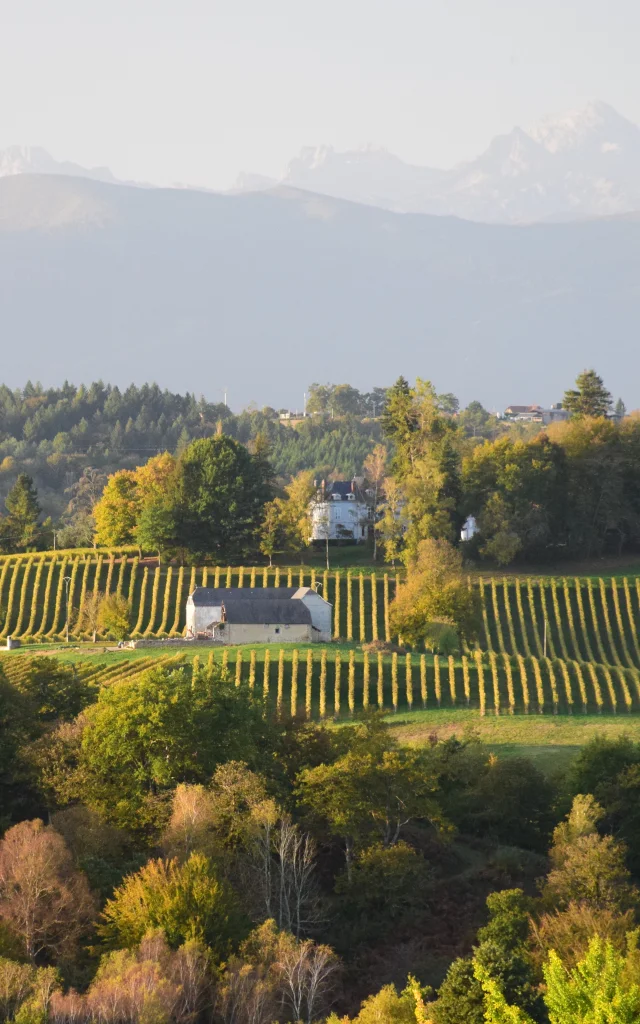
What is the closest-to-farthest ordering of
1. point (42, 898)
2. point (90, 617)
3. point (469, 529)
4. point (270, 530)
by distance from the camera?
point (42, 898) → point (90, 617) → point (270, 530) → point (469, 529)

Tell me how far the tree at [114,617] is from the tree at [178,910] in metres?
43.8

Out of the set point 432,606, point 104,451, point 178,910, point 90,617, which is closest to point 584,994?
point 178,910

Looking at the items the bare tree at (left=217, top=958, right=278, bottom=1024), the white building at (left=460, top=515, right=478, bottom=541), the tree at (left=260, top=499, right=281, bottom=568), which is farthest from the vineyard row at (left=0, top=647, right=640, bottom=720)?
the bare tree at (left=217, top=958, right=278, bottom=1024)

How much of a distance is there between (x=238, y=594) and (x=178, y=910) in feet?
153

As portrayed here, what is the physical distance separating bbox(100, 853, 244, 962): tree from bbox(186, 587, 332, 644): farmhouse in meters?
40.6

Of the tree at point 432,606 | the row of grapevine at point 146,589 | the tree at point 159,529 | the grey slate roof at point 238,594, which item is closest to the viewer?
the tree at point 432,606

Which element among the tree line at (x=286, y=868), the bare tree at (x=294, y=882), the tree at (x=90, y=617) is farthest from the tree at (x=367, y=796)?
the tree at (x=90, y=617)

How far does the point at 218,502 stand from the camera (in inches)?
4045

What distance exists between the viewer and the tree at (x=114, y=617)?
84188 mm

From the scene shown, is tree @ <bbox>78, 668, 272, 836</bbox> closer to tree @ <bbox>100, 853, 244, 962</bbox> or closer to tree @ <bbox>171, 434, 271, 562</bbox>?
tree @ <bbox>100, 853, 244, 962</bbox>

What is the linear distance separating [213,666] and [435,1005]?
21264 mm

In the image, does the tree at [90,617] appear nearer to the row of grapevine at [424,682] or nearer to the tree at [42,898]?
the row of grapevine at [424,682]

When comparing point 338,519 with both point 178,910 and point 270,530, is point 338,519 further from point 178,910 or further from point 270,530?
point 178,910

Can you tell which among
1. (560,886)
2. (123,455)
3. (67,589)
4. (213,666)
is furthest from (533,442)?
(123,455)
